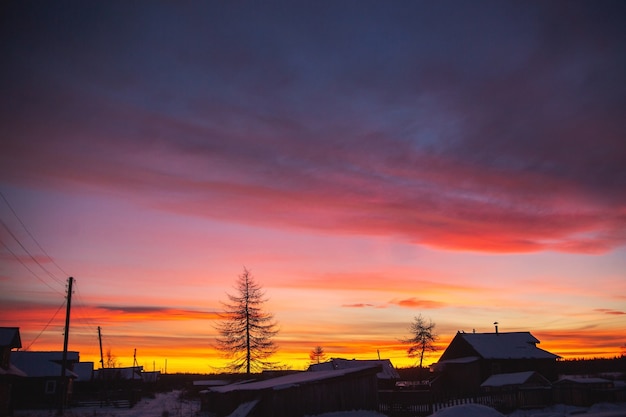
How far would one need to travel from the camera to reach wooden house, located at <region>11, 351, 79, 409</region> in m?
57.8

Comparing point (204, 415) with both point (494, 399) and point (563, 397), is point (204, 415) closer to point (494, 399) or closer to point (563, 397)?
point (494, 399)

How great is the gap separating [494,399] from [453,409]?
50.5 feet

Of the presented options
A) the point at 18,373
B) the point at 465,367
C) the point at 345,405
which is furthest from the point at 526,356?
the point at 18,373

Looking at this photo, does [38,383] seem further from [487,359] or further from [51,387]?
[487,359]

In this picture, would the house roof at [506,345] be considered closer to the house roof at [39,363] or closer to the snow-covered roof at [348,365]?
the snow-covered roof at [348,365]

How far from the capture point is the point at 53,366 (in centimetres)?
6228

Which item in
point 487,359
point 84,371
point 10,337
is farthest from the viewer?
point 84,371

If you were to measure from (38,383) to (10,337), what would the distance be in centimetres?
1899

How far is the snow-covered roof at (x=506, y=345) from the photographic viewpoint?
205ft

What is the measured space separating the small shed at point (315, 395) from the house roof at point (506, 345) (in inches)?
1365

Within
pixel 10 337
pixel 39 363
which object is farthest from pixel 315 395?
pixel 39 363

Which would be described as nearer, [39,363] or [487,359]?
[487,359]

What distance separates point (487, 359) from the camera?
6125 centimetres

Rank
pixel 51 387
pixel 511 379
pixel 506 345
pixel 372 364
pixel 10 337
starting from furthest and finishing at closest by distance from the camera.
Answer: pixel 372 364 → pixel 506 345 → pixel 51 387 → pixel 511 379 → pixel 10 337
